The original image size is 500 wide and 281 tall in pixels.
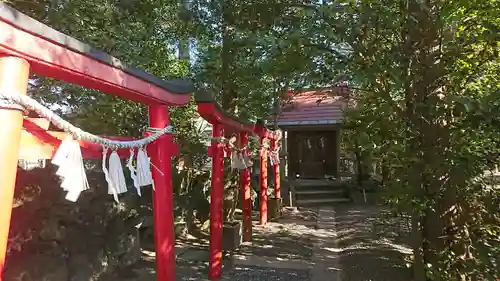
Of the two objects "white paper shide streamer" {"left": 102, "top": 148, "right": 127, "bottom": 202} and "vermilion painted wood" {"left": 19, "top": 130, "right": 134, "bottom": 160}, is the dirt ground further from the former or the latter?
"vermilion painted wood" {"left": 19, "top": 130, "right": 134, "bottom": 160}

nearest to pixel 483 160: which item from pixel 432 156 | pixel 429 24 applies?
pixel 432 156

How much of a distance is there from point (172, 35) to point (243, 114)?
118 inches

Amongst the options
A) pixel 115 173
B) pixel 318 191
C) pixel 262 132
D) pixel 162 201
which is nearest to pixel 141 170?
pixel 115 173

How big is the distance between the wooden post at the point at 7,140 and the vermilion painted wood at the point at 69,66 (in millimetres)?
68

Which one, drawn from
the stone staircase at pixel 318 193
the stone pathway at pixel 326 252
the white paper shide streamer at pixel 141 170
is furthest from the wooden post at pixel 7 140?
the stone staircase at pixel 318 193

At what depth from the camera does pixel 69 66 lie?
1.91 meters

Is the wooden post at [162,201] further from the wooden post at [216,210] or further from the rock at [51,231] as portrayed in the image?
the wooden post at [216,210]

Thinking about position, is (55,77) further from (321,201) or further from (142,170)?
(321,201)

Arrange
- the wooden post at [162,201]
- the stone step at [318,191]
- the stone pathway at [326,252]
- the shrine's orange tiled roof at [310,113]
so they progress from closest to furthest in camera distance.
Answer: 1. the wooden post at [162,201]
2. the stone pathway at [326,252]
3. the stone step at [318,191]
4. the shrine's orange tiled roof at [310,113]

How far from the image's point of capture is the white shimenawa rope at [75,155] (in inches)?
62.2

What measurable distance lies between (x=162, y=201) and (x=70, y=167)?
1.37m

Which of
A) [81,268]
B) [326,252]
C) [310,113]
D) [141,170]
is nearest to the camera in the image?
[141,170]

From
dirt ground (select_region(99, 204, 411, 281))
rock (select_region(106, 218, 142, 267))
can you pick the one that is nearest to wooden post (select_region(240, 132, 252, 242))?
dirt ground (select_region(99, 204, 411, 281))

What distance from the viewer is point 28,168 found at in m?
4.14
